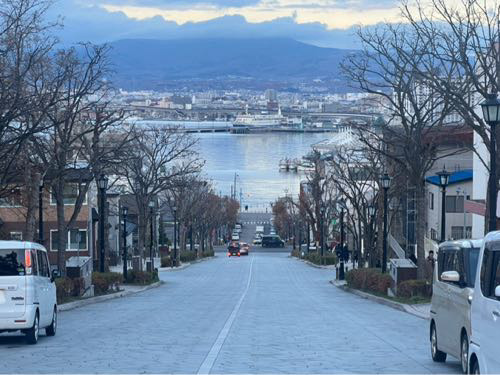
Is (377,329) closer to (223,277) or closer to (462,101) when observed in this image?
(462,101)

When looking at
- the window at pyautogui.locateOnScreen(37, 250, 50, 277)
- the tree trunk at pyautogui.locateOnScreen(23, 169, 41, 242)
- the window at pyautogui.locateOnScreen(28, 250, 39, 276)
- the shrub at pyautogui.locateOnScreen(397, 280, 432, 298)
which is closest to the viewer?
the window at pyautogui.locateOnScreen(28, 250, 39, 276)

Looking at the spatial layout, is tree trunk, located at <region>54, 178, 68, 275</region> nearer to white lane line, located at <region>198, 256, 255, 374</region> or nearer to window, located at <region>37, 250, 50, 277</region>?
white lane line, located at <region>198, 256, 255, 374</region>

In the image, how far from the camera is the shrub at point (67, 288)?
3047 cm

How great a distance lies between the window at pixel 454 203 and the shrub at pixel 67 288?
37.0m

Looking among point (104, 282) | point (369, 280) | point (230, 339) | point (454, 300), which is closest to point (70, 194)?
point (104, 282)

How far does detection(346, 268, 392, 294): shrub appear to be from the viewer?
35219 millimetres

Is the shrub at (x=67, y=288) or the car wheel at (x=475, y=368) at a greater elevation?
the car wheel at (x=475, y=368)

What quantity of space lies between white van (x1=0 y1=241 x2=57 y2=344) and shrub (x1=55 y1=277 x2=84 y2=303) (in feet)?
37.0

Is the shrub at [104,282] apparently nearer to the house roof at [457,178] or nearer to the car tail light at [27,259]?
the car tail light at [27,259]

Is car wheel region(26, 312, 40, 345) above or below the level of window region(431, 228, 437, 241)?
below

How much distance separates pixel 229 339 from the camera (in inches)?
747

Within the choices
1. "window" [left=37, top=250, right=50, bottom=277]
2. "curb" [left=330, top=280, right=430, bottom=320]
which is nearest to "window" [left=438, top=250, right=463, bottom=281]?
"window" [left=37, top=250, right=50, bottom=277]

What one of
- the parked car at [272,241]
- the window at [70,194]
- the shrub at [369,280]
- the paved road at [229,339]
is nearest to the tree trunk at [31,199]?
the paved road at [229,339]

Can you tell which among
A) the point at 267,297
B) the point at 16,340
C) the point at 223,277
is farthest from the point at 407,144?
the point at 223,277
